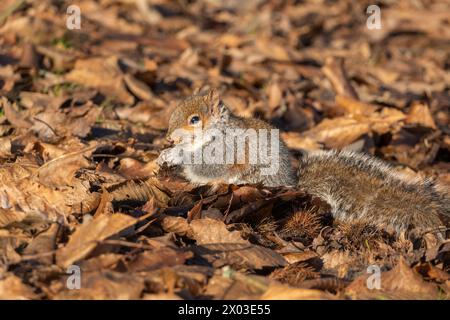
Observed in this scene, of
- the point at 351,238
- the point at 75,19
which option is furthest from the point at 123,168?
the point at 75,19

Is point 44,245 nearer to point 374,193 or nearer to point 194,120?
point 194,120

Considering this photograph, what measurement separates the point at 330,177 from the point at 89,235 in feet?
6.62

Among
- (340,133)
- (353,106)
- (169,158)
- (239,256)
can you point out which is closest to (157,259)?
(239,256)

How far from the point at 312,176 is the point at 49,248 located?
2145 millimetres

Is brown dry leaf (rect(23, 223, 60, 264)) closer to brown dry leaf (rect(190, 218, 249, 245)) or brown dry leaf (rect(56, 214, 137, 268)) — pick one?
brown dry leaf (rect(56, 214, 137, 268))

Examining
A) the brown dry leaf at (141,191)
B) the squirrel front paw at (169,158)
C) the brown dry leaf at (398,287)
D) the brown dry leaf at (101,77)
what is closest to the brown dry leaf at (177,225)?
the brown dry leaf at (141,191)

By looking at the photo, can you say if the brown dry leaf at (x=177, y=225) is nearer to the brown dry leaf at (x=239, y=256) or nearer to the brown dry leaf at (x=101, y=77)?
the brown dry leaf at (x=239, y=256)

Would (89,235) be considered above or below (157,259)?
above

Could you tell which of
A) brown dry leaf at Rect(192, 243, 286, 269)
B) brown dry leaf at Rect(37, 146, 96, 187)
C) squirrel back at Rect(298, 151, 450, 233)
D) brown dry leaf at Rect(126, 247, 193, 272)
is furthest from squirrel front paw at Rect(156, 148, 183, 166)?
brown dry leaf at Rect(126, 247, 193, 272)

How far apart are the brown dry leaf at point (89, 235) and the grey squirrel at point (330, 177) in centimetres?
134

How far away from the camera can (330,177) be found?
15.2ft

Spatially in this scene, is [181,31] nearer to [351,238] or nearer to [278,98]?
[278,98]

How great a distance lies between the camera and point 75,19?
27.0 ft

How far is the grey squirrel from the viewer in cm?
439
